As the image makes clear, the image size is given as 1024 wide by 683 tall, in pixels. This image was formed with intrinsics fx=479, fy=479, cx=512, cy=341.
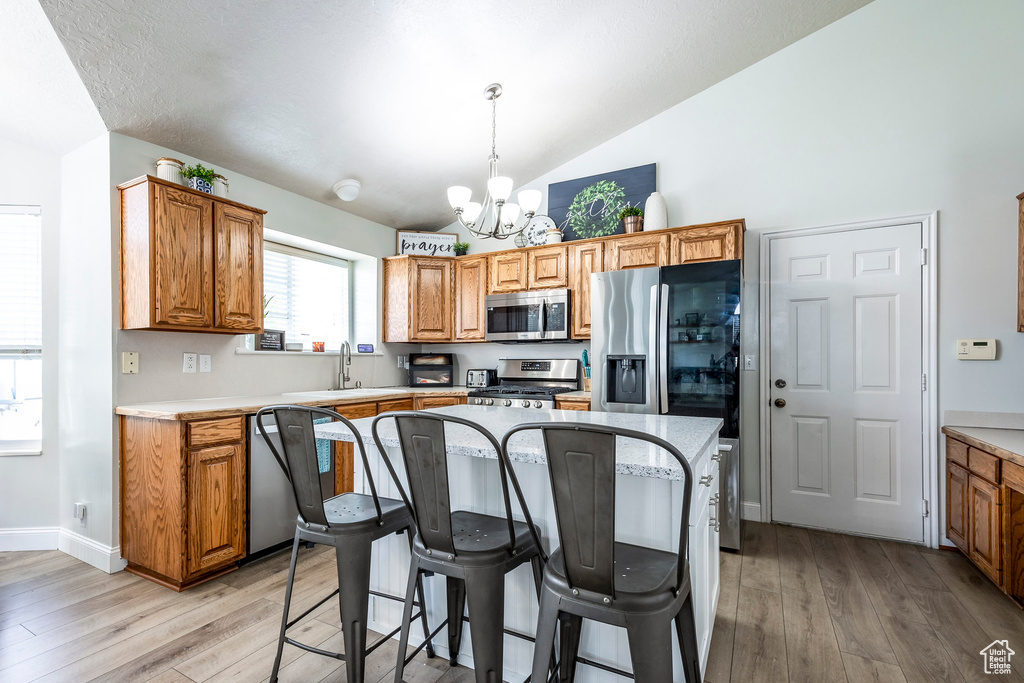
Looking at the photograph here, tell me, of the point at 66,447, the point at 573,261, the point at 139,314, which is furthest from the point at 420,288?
the point at 66,447

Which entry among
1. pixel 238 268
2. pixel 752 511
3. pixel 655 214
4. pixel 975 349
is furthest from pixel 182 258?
pixel 975 349

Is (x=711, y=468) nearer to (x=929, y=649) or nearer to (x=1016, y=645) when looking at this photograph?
(x=929, y=649)

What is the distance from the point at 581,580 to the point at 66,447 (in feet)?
11.2

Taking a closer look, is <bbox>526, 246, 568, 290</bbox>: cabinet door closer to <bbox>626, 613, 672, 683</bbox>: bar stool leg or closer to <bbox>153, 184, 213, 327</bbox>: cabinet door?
<bbox>153, 184, 213, 327</bbox>: cabinet door

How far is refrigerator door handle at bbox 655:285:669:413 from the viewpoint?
3.10m

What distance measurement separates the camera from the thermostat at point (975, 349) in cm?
287

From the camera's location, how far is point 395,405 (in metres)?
3.81

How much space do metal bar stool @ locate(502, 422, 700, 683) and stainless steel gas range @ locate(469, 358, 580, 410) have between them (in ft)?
7.98

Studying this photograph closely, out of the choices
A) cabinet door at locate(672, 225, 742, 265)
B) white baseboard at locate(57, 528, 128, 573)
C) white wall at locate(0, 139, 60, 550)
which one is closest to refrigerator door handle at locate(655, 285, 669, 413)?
cabinet door at locate(672, 225, 742, 265)

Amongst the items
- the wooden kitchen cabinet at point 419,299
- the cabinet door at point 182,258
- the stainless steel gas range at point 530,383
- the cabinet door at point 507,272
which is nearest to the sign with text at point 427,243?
the wooden kitchen cabinet at point 419,299

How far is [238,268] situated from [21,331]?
53.9 inches

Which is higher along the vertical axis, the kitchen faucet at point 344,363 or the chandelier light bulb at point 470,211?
the chandelier light bulb at point 470,211

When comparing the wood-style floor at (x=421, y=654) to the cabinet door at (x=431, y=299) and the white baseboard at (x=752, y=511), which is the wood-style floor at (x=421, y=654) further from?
the cabinet door at (x=431, y=299)

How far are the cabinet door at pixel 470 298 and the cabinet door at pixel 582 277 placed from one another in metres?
0.86
